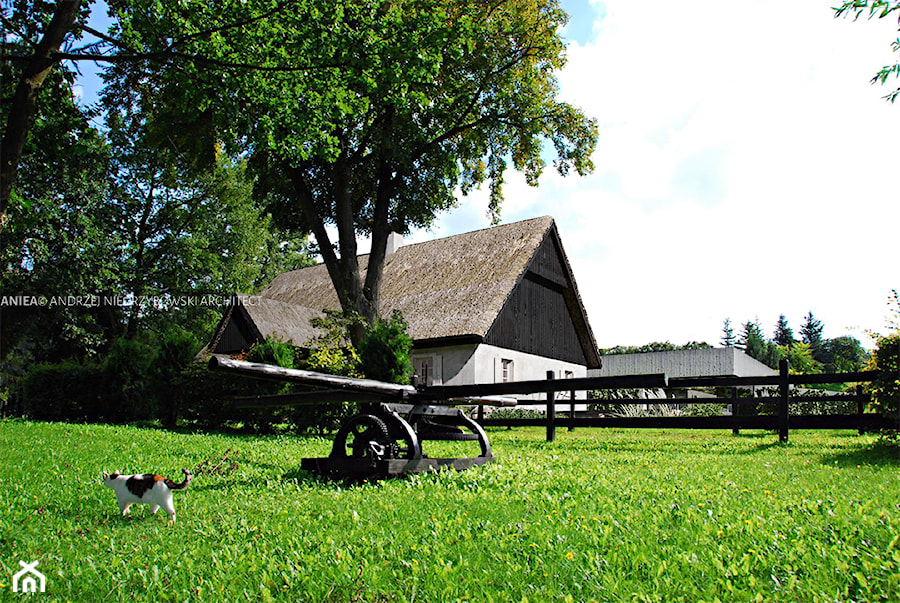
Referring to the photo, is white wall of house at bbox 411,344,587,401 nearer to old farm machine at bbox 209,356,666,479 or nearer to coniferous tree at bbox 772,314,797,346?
old farm machine at bbox 209,356,666,479

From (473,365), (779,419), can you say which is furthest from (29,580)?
(473,365)

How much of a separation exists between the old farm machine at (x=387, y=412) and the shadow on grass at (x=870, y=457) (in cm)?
417

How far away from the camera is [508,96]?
20438 millimetres

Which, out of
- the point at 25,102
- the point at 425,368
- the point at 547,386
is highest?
the point at 25,102

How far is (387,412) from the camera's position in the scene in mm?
6781

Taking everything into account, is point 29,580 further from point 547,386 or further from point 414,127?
point 414,127

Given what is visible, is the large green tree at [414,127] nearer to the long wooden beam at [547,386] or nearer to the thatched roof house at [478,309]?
the thatched roof house at [478,309]

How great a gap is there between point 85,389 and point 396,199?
1111 cm

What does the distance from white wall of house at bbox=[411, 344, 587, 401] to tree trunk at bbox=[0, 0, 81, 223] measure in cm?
1598

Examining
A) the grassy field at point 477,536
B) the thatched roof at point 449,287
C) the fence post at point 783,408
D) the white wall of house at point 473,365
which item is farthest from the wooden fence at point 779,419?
the thatched roof at point 449,287

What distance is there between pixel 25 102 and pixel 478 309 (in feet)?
54.9

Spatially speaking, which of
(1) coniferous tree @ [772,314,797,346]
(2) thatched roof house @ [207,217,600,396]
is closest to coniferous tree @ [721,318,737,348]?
(1) coniferous tree @ [772,314,797,346]

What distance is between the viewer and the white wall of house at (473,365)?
23125 mm

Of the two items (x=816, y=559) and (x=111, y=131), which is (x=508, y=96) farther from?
(x=111, y=131)
